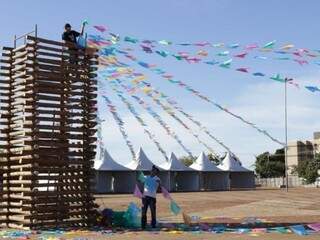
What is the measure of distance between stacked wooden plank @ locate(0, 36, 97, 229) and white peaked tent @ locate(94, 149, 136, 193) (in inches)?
1372

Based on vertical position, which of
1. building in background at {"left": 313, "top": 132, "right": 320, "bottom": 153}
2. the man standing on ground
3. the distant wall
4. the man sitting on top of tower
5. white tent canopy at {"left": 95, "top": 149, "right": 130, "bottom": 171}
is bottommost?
the distant wall

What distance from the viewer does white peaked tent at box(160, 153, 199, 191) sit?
58978 millimetres

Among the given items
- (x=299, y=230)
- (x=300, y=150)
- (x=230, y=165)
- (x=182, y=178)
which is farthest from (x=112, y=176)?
(x=300, y=150)

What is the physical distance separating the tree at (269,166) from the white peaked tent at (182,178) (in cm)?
6122

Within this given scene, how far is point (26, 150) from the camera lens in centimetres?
1697

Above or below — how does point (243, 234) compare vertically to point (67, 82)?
below

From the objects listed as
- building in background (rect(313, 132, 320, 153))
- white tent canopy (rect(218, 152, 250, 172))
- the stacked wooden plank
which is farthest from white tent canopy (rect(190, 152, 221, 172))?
building in background (rect(313, 132, 320, 153))

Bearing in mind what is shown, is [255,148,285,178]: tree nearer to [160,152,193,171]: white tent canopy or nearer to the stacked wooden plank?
[160,152,193,171]: white tent canopy

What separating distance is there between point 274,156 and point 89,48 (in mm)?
112822

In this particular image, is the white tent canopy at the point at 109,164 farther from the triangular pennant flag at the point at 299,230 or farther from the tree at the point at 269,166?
the tree at the point at 269,166

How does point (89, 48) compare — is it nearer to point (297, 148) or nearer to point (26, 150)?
point (26, 150)

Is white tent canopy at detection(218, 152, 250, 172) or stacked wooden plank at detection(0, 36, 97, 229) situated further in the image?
white tent canopy at detection(218, 152, 250, 172)

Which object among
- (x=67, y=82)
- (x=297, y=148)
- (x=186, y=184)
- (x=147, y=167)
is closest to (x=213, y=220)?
(x=67, y=82)

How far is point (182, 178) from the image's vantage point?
209 feet
